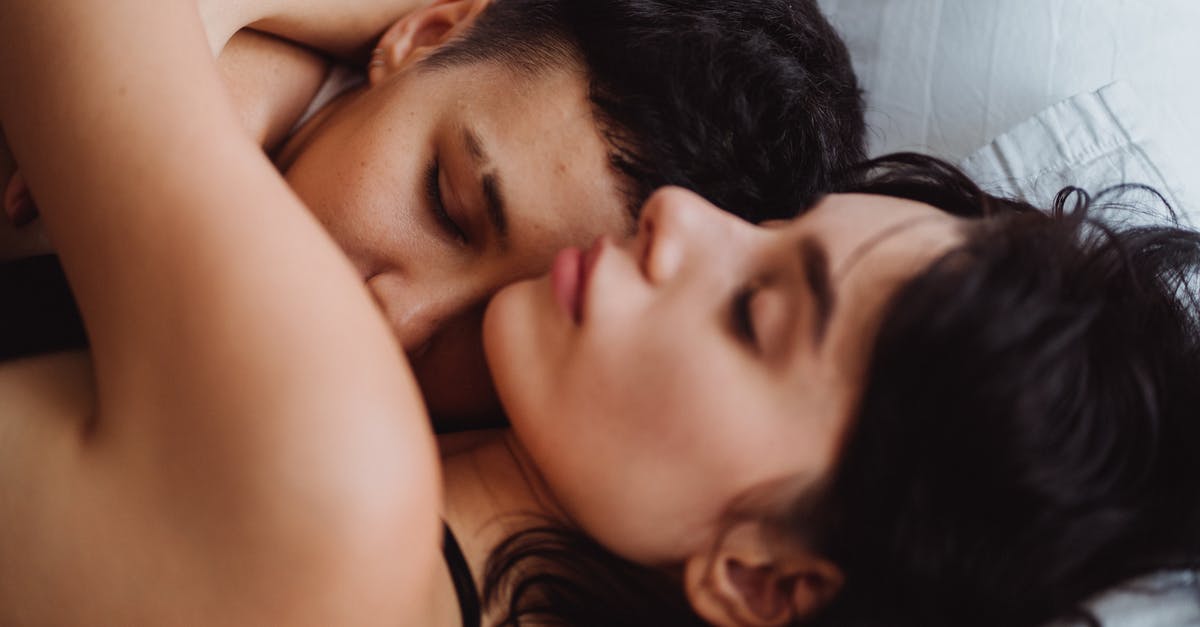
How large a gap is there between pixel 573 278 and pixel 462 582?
26 cm

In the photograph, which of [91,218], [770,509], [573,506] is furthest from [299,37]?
[770,509]

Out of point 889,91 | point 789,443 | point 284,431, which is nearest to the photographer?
point 284,431

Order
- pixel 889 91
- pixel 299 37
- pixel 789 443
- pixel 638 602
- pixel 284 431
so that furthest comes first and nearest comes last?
pixel 889 91 → pixel 299 37 → pixel 638 602 → pixel 789 443 → pixel 284 431

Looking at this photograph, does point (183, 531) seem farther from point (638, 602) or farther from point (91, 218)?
point (638, 602)

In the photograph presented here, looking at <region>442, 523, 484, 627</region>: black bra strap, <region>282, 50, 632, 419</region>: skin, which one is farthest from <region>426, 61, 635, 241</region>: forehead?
<region>442, 523, 484, 627</region>: black bra strap

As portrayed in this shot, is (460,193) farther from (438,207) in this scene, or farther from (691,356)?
(691,356)

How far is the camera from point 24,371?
0.70 m

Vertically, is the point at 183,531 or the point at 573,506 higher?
the point at 183,531

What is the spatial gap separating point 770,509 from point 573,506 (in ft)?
0.54

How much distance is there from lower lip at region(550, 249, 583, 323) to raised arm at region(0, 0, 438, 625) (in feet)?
0.54

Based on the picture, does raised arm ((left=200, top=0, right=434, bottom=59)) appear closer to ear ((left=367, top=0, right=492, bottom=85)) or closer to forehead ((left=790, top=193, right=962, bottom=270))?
ear ((left=367, top=0, right=492, bottom=85))

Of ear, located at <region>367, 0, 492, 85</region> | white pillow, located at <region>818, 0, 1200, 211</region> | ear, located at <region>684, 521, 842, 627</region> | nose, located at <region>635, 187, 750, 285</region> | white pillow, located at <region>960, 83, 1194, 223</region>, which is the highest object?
ear, located at <region>367, 0, 492, 85</region>

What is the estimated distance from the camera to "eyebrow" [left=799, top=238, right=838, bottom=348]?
67 centimetres

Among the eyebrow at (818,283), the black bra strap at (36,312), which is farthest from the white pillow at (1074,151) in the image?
the black bra strap at (36,312)
